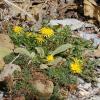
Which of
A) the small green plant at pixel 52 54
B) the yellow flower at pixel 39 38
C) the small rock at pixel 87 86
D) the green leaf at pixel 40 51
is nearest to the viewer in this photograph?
the small green plant at pixel 52 54

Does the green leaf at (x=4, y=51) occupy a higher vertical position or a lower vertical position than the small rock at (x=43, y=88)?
higher

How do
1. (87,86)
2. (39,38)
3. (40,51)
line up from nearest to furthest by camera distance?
(87,86)
(40,51)
(39,38)

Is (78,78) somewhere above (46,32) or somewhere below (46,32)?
below

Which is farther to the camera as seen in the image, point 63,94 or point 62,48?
point 62,48

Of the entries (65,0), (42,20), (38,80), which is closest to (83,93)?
(38,80)

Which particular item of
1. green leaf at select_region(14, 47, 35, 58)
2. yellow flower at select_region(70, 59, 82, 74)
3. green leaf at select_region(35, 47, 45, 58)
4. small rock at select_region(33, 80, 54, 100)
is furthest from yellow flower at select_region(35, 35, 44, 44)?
small rock at select_region(33, 80, 54, 100)

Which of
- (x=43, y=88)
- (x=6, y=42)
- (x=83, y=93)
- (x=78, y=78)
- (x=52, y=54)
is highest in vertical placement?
(x=6, y=42)

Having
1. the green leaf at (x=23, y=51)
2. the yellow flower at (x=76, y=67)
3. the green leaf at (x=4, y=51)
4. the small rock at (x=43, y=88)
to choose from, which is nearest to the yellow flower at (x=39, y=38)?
the green leaf at (x=23, y=51)

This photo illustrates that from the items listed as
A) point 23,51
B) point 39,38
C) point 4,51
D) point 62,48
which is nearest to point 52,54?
point 62,48

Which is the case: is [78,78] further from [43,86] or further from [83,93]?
[43,86]

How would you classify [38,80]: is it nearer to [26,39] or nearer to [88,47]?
[26,39]

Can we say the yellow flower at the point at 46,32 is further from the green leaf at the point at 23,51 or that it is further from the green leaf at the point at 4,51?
the green leaf at the point at 4,51
